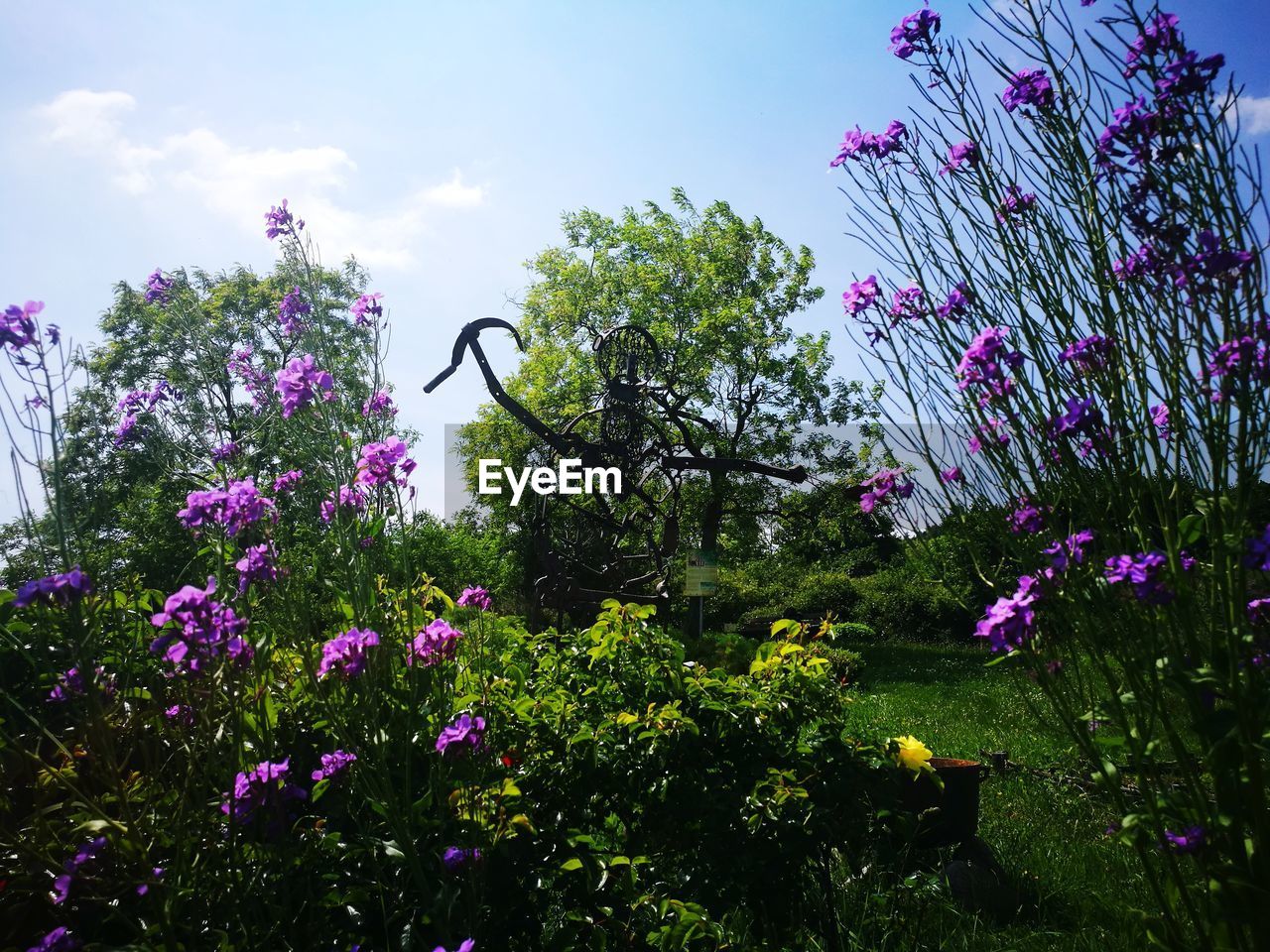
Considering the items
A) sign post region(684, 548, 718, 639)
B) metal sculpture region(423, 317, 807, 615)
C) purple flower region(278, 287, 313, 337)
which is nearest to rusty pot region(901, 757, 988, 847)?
metal sculpture region(423, 317, 807, 615)

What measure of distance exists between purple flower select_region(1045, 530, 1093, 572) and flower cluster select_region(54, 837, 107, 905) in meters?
2.05

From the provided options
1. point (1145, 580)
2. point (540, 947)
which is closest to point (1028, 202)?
point (1145, 580)

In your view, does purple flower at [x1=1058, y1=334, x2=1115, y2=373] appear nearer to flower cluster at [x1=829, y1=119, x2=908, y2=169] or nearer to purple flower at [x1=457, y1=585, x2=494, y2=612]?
flower cluster at [x1=829, y1=119, x2=908, y2=169]

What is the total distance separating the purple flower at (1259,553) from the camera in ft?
5.09

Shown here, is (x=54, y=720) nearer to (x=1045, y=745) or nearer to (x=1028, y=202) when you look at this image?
(x=1028, y=202)

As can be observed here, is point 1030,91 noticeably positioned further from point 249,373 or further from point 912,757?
point 249,373

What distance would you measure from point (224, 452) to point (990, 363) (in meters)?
2.36

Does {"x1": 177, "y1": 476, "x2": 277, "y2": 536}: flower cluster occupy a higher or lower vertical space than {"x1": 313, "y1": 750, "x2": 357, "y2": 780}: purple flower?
higher

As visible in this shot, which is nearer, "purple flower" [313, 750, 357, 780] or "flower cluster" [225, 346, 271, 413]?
"purple flower" [313, 750, 357, 780]

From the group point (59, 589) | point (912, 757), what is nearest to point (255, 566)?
point (59, 589)

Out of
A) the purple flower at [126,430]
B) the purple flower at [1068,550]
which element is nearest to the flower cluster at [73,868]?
the purple flower at [126,430]

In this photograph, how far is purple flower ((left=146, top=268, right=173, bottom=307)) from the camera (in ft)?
9.58

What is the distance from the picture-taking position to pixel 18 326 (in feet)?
5.63

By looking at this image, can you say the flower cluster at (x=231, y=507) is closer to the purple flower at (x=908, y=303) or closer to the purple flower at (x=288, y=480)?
the purple flower at (x=288, y=480)
